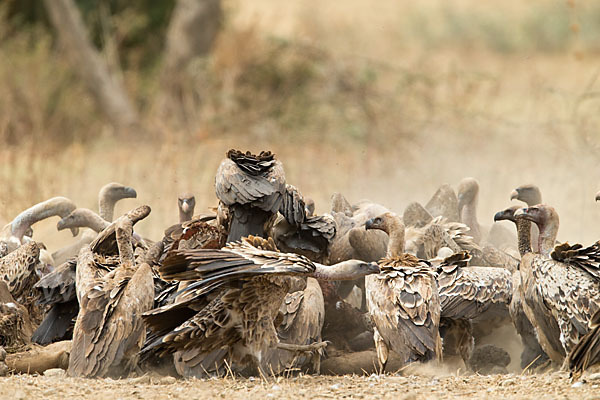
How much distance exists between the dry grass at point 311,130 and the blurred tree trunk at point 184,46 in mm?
268

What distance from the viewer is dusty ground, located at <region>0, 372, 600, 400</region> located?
4488 mm

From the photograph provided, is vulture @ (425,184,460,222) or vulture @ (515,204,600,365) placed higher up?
vulture @ (425,184,460,222)

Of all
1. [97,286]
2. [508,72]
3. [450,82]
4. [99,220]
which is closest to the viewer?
[97,286]

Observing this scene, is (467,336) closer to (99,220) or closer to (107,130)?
(99,220)

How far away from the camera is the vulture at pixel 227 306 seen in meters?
4.73

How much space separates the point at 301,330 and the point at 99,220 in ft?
8.03

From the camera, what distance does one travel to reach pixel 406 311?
17.4 ft

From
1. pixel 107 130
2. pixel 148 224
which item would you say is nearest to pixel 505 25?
pixel 107 130

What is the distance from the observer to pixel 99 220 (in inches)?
283

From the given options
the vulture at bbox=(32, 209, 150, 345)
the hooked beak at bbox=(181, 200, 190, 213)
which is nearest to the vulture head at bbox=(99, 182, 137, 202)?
the hooked beak at bbox=(181, 200, 190, 213)

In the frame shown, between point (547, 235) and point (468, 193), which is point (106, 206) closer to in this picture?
point (468, 193)

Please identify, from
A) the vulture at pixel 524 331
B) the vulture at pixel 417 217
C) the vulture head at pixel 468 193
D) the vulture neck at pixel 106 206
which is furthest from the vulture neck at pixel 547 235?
the vulture neck at pixel 106 206

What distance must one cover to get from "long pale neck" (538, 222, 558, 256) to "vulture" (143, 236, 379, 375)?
1811 mm

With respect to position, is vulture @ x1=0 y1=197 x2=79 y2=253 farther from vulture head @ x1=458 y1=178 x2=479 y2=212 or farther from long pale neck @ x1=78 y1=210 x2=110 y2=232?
vulture head @ x1=458 y1=178 x2=479 y2=212
